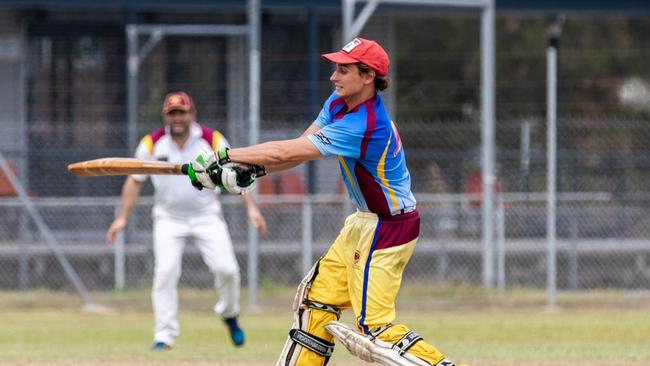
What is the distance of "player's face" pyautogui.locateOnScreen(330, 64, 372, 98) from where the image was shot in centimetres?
736

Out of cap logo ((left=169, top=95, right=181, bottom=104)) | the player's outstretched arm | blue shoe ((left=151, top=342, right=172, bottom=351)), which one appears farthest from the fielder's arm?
blue shoe ((left=151, top=342, right=172, bottom=351))

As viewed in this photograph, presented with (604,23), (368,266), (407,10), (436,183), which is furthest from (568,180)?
(604,23)

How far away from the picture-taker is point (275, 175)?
Answer: 20.3 meters

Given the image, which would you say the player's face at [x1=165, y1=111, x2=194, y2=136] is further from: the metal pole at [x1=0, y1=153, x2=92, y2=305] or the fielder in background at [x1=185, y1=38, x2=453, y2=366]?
the metal pole at [x1=0, y1=153, x2=92, y2=305]

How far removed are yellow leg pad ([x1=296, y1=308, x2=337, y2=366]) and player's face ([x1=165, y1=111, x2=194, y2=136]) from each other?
4528 millimetres

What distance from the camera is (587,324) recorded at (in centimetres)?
1466

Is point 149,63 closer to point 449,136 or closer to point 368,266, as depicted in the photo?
point 449,136

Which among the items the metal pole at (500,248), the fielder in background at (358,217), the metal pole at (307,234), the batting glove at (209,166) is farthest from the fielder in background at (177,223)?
the metal pole at (500,248)

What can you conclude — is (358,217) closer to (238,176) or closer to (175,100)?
(238,176)

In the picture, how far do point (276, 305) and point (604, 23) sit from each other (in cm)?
2385

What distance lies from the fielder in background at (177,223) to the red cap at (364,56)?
448 cm

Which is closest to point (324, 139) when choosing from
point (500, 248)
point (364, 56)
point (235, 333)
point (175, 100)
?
point (364, 56)

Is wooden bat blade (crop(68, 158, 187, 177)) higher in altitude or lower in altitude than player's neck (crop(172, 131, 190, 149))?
lower

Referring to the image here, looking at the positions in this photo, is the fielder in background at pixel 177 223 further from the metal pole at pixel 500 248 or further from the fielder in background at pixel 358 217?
the metal pole at pixel 500 248
